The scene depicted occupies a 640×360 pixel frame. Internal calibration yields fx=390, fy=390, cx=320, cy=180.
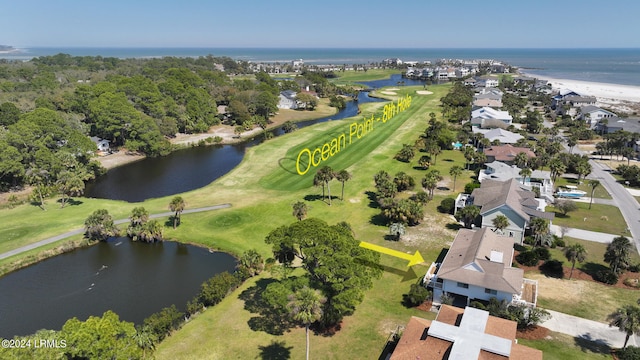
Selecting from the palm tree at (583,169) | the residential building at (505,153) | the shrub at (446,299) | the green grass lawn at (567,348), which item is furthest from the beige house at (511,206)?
the residential building at (505,153)

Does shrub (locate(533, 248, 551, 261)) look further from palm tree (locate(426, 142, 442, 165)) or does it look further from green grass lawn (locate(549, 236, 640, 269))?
palm tree (locate(426, 142, 442, 165))

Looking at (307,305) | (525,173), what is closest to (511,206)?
(525,173)

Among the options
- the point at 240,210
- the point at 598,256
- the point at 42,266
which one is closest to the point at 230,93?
the point at 240,210

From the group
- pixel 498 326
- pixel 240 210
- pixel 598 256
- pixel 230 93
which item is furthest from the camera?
pixel 230 93

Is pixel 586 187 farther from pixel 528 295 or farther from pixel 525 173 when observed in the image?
pixel 528 295

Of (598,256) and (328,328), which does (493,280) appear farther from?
(598,256)

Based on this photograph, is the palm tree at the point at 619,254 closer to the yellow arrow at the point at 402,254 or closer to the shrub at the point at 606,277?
the shrub at the point at 606,277
